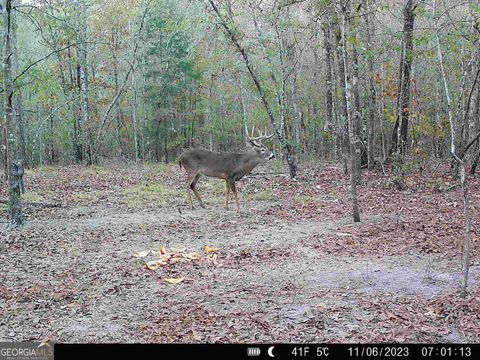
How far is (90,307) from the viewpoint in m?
6.41

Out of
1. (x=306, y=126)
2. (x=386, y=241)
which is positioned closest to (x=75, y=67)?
(x=306, y=126)

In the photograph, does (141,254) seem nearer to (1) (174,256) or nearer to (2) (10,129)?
(1) (174,256)

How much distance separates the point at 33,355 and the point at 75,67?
26173mm

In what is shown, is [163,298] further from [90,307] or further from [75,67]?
[75,67]

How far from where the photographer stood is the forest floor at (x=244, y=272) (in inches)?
221

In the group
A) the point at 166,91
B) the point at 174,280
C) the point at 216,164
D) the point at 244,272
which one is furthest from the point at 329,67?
the point at 174,280

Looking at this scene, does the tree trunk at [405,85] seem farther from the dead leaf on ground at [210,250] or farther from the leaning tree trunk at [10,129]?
the leaning tree trunk at [10,129]

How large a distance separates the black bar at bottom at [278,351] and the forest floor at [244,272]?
278 mm

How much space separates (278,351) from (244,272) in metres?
2.88

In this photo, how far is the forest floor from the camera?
5602 millimetres

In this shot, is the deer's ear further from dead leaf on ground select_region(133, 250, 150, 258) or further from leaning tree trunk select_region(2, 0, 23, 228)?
dead leaf on ground select_region(133, 250, 150, 258)

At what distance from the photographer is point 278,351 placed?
486cm

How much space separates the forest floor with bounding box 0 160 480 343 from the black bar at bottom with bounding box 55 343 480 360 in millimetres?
278

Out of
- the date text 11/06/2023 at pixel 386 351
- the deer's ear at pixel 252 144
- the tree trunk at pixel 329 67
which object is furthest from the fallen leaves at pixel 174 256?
the tree trunk at pixel 329 67
